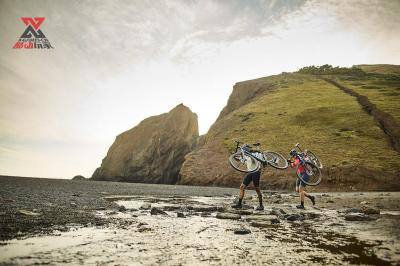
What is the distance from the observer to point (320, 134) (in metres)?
46.5

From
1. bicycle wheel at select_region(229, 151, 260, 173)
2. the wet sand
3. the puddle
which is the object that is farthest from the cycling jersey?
the puddle

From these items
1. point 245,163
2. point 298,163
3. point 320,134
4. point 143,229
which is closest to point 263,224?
point 143,229

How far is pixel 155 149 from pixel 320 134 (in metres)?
55.2

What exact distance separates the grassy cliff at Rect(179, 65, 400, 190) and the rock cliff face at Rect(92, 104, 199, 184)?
24465 mm

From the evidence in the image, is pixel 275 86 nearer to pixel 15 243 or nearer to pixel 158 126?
pixel 158 126

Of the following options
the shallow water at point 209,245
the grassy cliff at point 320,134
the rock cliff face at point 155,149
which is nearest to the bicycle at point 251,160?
the shallow water at point 209,245

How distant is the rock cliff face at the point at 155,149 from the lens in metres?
88.1

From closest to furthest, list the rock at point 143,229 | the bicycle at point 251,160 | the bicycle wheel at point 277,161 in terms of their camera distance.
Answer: the rock at point 143,229 < the bicycle at point 251,160 < the bicycle wheel at point 277,161

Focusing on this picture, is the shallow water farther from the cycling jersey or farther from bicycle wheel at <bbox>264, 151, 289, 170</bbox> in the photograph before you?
bicycle wheel at <bbox>264, 151, 289, 170</bbox>

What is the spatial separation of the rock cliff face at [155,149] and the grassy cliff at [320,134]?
24465 millimetres

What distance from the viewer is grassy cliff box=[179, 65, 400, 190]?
33.8 meters

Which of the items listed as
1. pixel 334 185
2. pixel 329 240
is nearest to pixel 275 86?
pixel 334 185

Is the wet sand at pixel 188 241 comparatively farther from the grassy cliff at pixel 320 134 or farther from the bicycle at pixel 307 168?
the grassy cliff at pixel 320 134

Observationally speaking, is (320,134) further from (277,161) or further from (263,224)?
(263,224)
